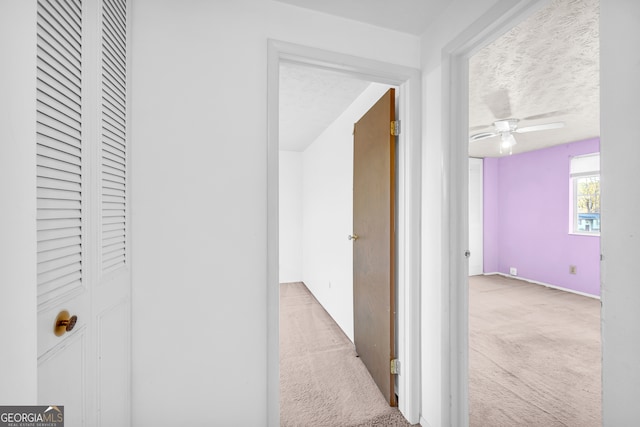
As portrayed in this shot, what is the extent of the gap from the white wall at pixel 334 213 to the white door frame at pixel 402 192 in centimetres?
57

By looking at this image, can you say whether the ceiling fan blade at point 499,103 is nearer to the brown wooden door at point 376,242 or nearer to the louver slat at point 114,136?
the brown wooden door at point 376,242

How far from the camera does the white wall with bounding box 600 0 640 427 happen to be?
698 millimetres

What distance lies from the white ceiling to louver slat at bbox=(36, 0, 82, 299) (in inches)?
37.9

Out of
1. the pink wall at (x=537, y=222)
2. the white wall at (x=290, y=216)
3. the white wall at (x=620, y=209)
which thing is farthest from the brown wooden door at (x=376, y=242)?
the pink wall at (x=537, y=222)

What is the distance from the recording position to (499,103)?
265 cm

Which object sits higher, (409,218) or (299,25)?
(299,25)

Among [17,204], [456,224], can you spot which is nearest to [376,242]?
[456,224]

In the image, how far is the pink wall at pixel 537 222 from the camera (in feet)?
13.3

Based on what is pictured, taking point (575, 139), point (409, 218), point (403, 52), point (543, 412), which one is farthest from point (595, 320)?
point (403, 52)

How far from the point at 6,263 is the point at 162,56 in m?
1.10

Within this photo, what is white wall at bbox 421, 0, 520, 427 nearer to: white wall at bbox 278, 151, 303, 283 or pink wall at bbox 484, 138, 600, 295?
white wall at bbox 278, 151, 303, 283

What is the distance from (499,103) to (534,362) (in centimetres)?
236

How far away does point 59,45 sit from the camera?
715 millimetres

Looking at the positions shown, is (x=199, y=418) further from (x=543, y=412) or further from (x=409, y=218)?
(x=543, y=412)
